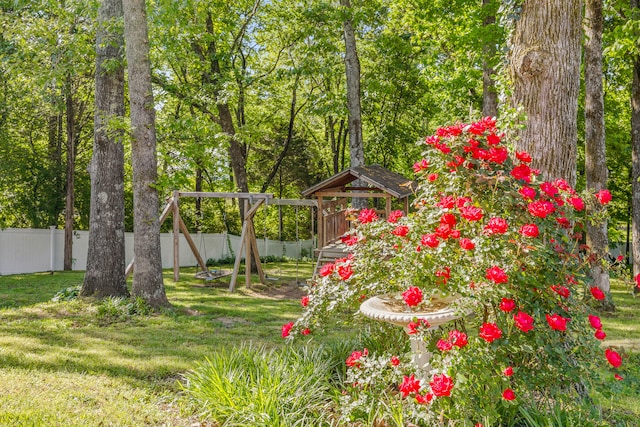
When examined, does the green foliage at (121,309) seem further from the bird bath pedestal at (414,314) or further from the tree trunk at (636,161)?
the tree trunk at (636,161)

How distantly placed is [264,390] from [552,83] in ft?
9.93

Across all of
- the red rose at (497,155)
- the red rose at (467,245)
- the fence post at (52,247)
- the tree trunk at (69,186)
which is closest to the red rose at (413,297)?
the red rose at (467,245)

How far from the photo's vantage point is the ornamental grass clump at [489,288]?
2.41 m

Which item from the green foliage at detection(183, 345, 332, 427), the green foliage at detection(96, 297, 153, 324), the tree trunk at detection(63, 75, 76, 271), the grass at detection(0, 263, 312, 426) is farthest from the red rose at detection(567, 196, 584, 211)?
the tree trunk at detection(63, 75, 76, 271)

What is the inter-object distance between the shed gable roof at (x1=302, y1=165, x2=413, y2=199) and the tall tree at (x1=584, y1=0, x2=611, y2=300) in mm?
3229

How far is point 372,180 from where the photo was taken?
9680mm

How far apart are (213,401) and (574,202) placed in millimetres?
2491

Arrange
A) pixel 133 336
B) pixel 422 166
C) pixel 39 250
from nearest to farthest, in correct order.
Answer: pixel 422 166 → pixel 133 336 → pixel 39 250

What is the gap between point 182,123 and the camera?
939 centimetres

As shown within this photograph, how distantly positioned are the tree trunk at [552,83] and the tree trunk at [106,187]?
19.8ft

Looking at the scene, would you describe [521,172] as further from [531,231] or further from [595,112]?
[595,112]

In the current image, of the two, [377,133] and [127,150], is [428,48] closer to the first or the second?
[377,133]

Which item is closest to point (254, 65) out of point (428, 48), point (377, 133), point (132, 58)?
point (377, 133)

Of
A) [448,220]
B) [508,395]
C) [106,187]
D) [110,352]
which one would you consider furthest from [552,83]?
[106,187]
